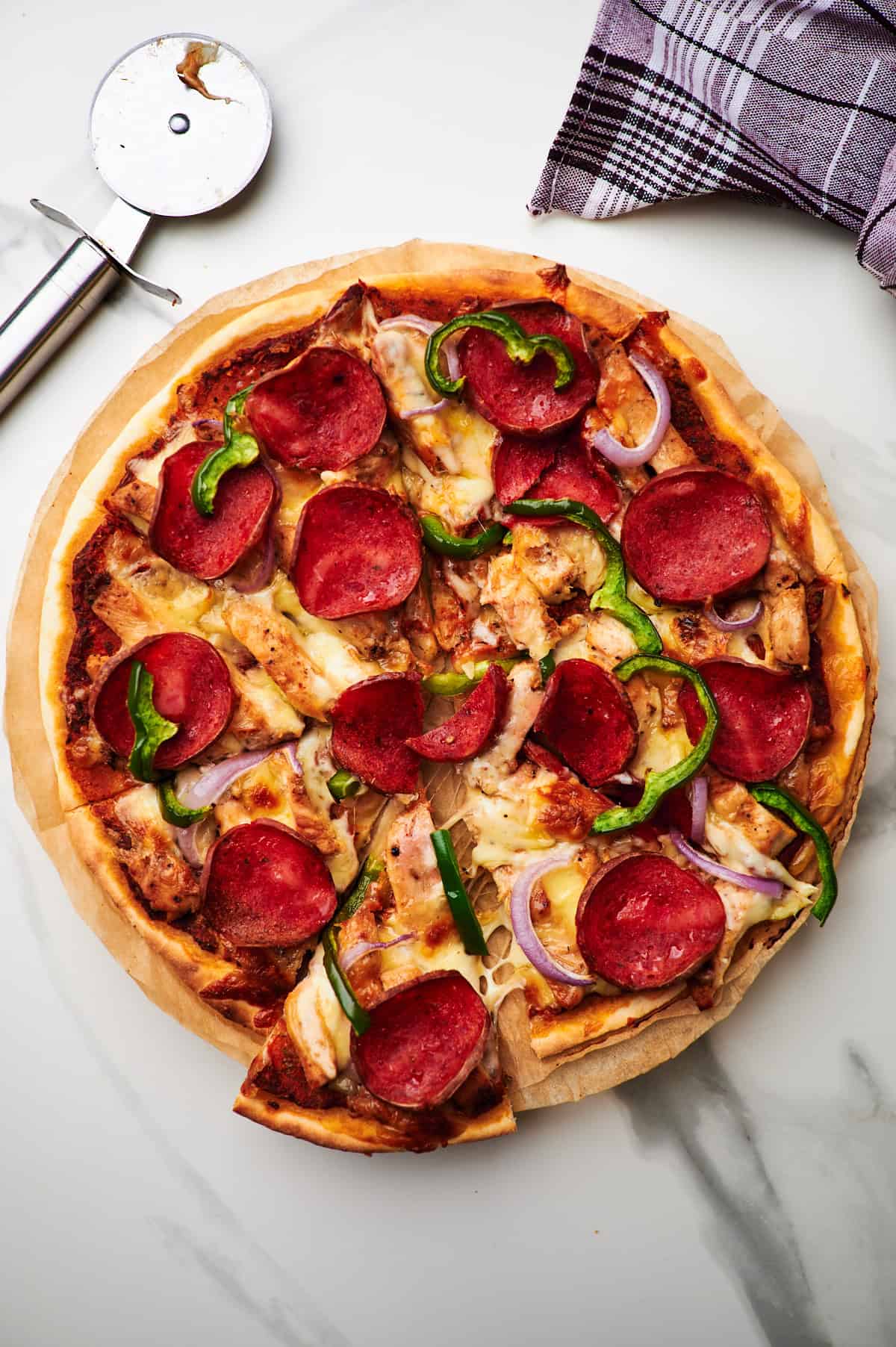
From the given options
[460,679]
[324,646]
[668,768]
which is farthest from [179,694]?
[668,768]

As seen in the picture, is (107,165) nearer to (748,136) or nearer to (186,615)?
(186,615)

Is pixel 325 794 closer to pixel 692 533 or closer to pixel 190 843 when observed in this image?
pixel 190 843

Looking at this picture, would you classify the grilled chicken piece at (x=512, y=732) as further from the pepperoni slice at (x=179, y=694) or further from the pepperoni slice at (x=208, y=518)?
the pepperoni slice at (x=208, y=518)

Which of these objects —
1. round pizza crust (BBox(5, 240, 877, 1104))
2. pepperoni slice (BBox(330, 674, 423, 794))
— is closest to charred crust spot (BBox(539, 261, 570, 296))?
round pizza crust (BBox(5, 240, 877, 1104))

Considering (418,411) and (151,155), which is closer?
(418,411)

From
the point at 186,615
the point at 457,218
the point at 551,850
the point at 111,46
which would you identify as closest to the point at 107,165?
the point at 111,46

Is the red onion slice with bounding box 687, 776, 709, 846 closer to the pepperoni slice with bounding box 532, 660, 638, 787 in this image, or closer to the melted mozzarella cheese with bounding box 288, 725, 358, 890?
the pepperoni slice with bounding box 532, 660, 638, 787
